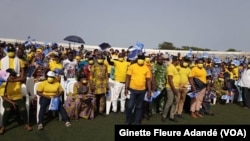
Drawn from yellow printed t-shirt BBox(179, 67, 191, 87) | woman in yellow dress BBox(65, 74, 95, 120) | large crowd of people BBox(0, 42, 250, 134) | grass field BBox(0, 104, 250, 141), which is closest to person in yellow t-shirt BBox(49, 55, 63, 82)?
large crowd of people BBox(0, 42, 250, 134)

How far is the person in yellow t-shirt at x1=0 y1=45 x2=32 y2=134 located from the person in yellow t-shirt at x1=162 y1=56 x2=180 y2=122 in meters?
3.60

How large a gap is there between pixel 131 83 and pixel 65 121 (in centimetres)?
188

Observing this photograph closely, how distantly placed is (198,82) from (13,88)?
17.0 feet

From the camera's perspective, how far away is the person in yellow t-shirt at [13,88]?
7.42 m

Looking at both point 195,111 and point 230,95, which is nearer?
point 195,111

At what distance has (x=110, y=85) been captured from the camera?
10.1 metres

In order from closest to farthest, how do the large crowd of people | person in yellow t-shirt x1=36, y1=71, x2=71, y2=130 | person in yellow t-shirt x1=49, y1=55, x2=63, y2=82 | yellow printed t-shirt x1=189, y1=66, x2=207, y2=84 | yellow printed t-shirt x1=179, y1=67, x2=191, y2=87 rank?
the large crowd of people → person in yellow t-shirt x1=36, y1=71, x2=71, y2=130 → person in yellow t-shirt x1=49, y1=55, x2=63, y2=82 → yellow printed t-shirt x1=179, y1=67, x2=191, y2=87 → yellow printed t-shirt x1=189, y1=66, x2=207, y2=84

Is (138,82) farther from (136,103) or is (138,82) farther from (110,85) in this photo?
(110,85)

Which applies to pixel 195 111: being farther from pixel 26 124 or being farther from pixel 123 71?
pixel 26 124

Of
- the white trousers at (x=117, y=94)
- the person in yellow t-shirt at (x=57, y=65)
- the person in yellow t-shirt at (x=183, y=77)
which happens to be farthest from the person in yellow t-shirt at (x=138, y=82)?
the person in yellow t-shirt at (x=57, y=65)

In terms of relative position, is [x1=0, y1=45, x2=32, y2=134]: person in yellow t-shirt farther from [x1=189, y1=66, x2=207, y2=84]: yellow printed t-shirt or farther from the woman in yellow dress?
[x1=189, y1=66, x2=207, y2=84]: yellow printed t-shirt

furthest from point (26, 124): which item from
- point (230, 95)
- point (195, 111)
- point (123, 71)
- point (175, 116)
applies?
point (230, 95)

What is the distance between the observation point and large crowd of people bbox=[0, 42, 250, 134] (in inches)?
311

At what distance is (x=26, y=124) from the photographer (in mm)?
7949
